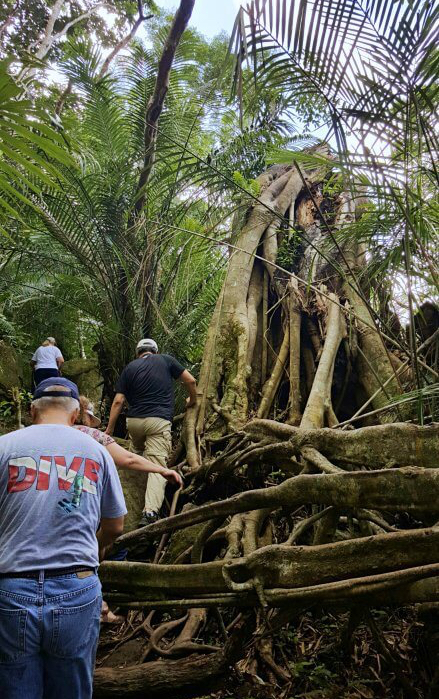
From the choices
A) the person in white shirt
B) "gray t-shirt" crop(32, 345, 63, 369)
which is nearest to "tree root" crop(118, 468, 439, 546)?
the person in white shirt

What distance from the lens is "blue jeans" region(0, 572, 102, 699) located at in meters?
1.41

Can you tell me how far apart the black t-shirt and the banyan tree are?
10.7 inches

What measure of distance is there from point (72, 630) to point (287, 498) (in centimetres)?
93

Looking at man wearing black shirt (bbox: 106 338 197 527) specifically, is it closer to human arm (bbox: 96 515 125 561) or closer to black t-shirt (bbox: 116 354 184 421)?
black t-shirt (bbox: 116 354 184 421)

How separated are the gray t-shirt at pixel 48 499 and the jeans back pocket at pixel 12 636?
123mm

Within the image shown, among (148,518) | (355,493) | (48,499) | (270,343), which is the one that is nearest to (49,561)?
(48,499)

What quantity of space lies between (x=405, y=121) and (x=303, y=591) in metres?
2.22

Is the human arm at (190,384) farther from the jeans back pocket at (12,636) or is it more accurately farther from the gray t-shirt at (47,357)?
the jeans back pocket at (12,636)

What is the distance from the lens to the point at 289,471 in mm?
2625

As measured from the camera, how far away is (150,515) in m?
3.65

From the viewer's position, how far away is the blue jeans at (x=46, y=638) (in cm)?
141

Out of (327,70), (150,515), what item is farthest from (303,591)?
(327,70)

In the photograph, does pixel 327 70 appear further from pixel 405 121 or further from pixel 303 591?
pixel 303 591

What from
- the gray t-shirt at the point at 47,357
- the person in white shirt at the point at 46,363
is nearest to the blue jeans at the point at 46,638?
the person in white shirt at the point at 46,363
